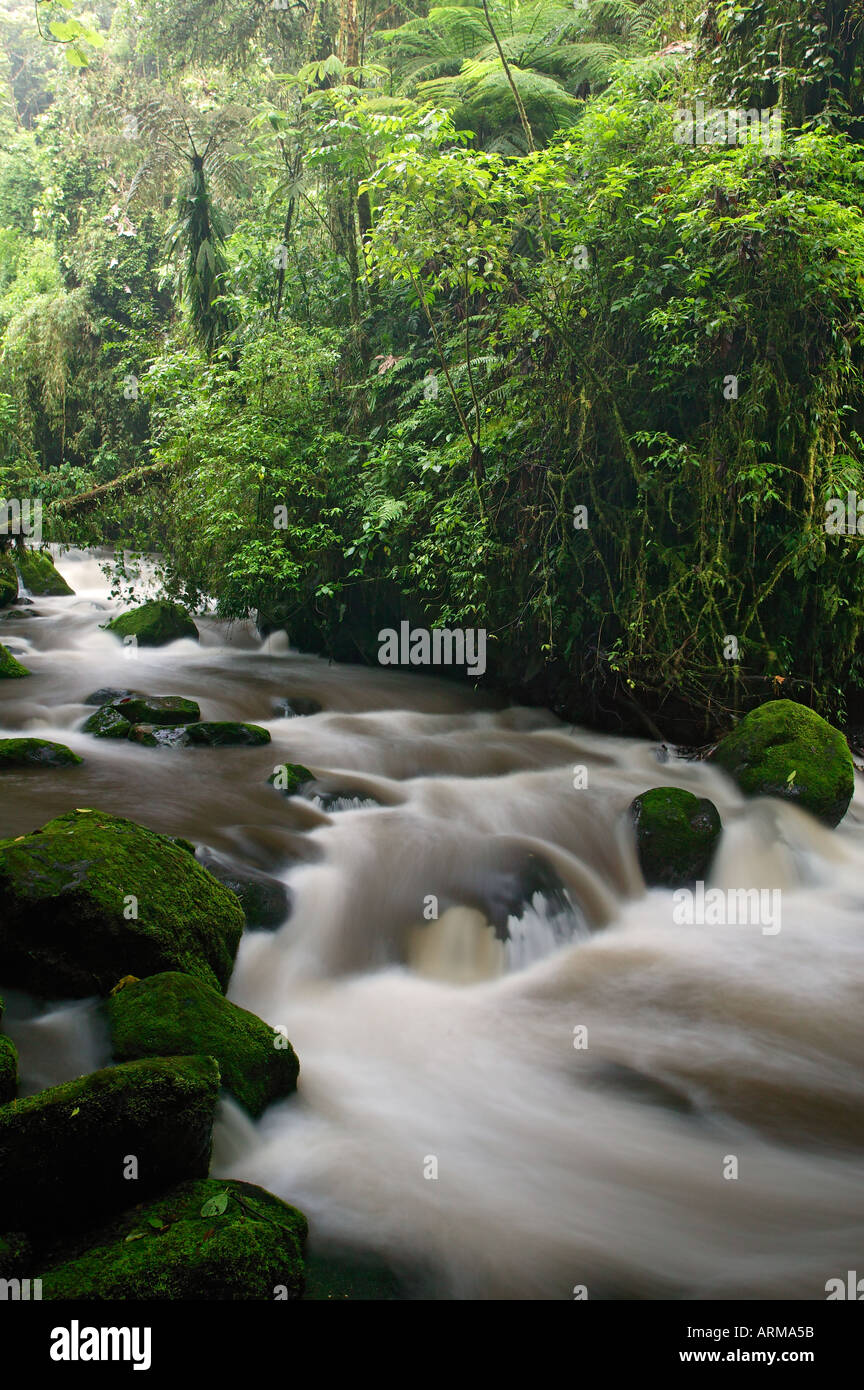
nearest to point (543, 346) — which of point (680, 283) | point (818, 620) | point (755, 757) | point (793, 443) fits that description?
point (680, 283)

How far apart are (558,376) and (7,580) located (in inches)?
343

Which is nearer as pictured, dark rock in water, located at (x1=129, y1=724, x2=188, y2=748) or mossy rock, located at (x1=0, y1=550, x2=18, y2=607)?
dark rock in water, located at (x1=129, y1=724, x2=188, y2=748)

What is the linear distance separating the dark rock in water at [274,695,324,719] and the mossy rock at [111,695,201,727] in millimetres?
1063

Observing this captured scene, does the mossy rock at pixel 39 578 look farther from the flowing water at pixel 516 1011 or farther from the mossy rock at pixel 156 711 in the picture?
the mossy rock at pixel 156 711

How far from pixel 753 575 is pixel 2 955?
6.65 m

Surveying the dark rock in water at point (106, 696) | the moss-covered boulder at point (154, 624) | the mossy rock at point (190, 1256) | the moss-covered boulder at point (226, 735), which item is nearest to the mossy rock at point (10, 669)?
the dark rock in water at point (106, 696)

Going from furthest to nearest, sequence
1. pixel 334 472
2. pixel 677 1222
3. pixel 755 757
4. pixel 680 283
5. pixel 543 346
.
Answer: pixel 334 472
pixel 543 346
pixel 680 283
pixel 755 757
pixel 677 1222

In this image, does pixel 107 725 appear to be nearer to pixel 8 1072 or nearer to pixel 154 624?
pixel 154 624

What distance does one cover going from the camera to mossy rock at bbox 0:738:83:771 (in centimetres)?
670

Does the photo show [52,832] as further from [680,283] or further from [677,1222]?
[680,283]

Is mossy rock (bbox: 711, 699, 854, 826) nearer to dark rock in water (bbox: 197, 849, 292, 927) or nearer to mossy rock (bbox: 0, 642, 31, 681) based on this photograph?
dark rock in water (bbox: 197, 849, 292, 927)

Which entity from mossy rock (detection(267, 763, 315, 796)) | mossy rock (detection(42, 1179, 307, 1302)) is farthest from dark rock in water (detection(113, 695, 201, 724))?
mossy rock (detection(42, 1179, 307, 1302))

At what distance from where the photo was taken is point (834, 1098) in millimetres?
4449

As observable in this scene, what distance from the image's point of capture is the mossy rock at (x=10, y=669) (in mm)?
9617
